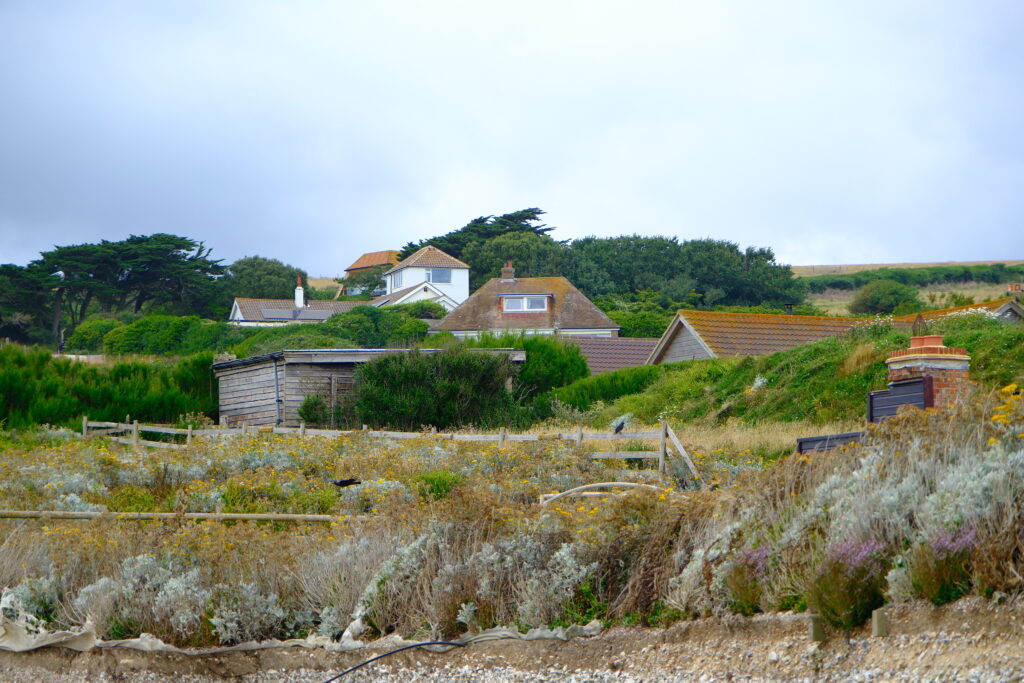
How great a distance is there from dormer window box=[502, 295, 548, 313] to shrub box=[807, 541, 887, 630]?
155 ft

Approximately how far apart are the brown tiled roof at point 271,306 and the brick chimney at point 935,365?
51410 mm

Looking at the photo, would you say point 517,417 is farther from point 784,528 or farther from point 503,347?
point 784,528

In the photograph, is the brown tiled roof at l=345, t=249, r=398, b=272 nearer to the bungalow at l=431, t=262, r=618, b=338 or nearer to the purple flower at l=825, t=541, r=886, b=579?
the bungalow at l=431, t=262, r=618, b=338

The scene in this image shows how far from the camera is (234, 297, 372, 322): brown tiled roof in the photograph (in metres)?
64.0

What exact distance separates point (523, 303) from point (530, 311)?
0.56 m

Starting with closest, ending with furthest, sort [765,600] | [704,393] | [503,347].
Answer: [765,600]
[704,393]
[503,347]

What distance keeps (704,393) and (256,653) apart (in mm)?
17994

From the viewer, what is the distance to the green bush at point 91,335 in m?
57.1

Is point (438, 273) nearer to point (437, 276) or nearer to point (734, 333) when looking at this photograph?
point (437, 276)

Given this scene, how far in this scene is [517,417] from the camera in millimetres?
25797

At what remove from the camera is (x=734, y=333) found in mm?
31312

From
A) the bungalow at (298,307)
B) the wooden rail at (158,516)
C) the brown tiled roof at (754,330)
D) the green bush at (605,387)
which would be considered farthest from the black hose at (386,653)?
the bungalow at (298,307)

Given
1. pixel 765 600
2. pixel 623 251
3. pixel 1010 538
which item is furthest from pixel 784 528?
pixel 623 251

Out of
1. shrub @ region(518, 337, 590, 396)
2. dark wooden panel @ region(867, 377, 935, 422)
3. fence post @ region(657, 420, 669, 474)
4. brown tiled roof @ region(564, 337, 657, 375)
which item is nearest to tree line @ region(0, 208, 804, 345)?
brown tiled roof @ region(564, 337, 657, 375)
